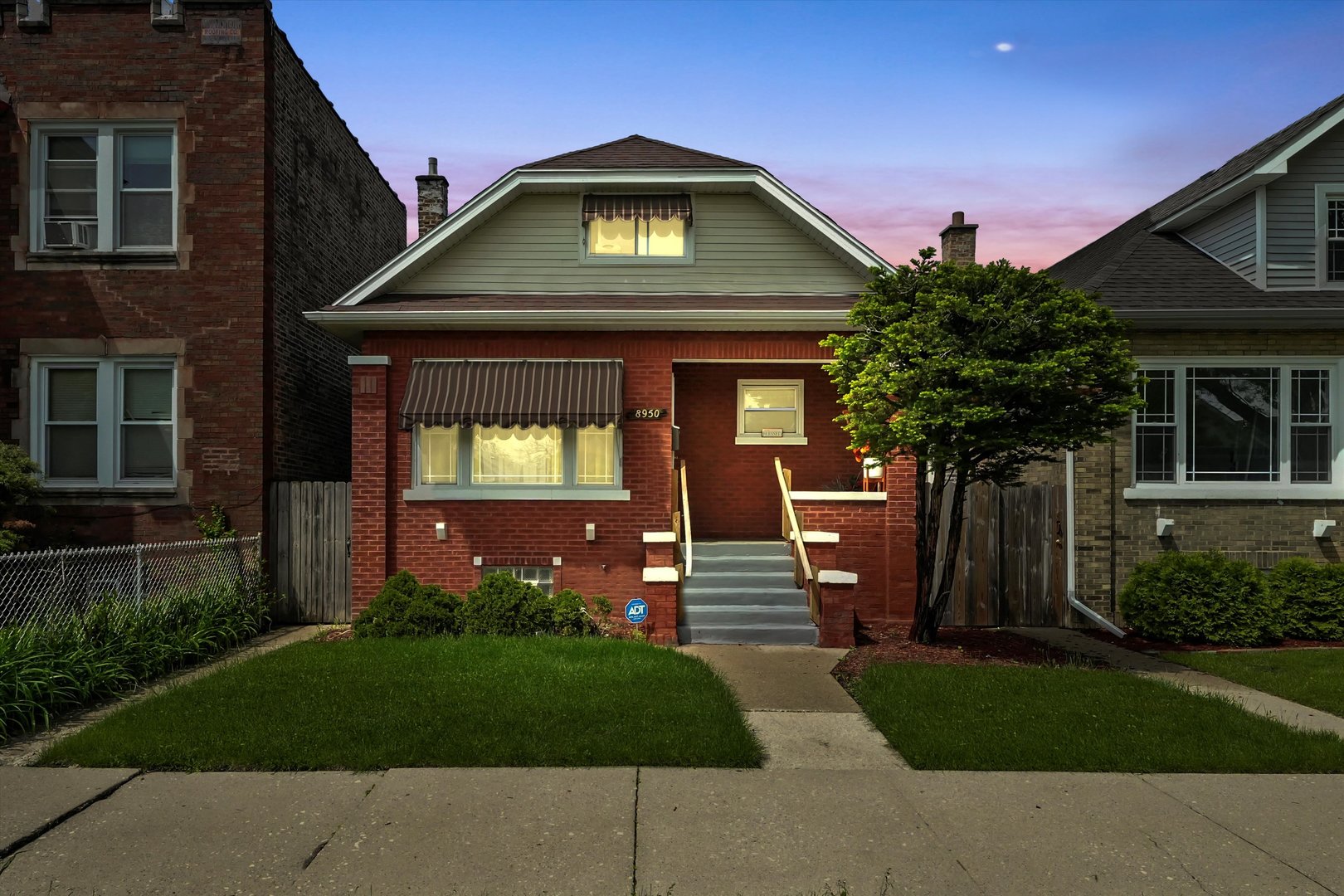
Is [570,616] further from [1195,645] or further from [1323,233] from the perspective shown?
[1323,233]

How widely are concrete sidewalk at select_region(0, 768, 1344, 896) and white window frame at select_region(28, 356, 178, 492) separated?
7267mm

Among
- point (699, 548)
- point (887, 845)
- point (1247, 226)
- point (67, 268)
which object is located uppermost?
point (1247, 226)

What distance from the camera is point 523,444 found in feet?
39.8

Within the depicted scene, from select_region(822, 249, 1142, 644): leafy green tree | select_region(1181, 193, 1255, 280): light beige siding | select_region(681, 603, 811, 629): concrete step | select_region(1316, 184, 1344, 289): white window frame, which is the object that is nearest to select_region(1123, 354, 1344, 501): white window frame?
select_region(1316, 184, 1344, 289): white window frame

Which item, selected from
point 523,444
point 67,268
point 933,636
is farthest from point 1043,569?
point 67,268

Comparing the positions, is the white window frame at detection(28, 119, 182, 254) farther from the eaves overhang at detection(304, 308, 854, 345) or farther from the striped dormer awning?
the striped dormer awning

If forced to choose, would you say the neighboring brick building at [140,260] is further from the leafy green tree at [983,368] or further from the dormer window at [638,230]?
the leafy green tree at [983,368]

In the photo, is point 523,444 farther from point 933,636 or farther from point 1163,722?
point 1163,722

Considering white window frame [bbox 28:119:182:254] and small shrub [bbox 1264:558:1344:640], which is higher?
white window frame [bbox 28:119:182:254]

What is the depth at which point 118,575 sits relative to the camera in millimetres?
11023

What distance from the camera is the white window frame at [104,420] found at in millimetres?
12148

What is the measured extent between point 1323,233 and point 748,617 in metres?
10.6

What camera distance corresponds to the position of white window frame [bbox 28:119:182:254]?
40.1 feet

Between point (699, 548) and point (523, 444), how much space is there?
300cm
